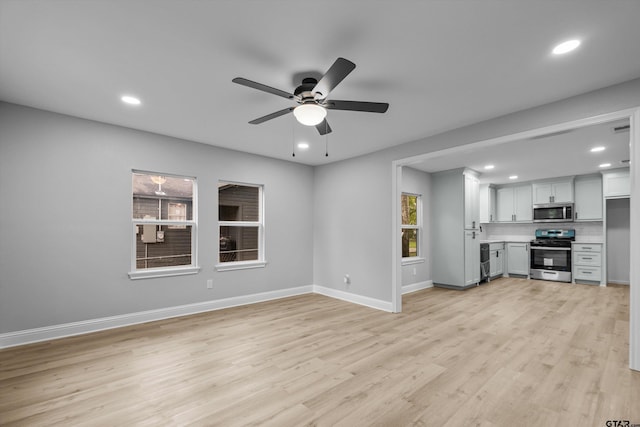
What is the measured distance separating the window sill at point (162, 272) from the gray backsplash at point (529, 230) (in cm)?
800

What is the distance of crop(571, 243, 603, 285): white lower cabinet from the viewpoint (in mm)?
6473

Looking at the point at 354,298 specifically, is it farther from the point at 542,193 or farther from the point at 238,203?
the point at 542,193

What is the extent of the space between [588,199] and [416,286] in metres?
4.69

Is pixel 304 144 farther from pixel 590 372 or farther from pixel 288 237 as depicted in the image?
pixel 590 372

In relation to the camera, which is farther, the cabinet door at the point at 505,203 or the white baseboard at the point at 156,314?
the cabinet door at the point at 505,203

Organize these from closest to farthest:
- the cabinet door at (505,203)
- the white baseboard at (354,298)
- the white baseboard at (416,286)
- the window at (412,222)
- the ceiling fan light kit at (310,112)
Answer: the ceiling fan light kit at (310,112) → the white baseboard at (354,298) → the white baseboard at (416,286) → the window at (412,222) → the cabinet door at (505,203)

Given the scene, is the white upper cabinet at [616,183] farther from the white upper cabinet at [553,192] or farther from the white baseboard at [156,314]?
the white baseboard at [156,314]

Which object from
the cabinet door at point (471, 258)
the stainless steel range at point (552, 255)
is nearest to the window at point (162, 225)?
the cabinet door at point (471, 258)

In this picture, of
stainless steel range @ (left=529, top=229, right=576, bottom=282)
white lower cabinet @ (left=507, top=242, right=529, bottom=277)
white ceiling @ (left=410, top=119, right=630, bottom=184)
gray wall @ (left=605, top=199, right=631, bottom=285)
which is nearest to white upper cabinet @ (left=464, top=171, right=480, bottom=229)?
white ceiling @ (left=410, top=119, right=630, bottom=184)

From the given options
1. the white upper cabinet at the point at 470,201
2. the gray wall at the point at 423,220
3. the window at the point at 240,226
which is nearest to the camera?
the window at the point at 240,226

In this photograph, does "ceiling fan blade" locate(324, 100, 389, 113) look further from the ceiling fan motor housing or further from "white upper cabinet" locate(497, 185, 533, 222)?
"white upper cabinet" locate(497, 185, 533, 222)

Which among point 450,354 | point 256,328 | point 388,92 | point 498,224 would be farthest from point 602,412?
point 498,224

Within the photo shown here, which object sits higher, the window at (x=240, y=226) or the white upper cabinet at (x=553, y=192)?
the white upper cabinet at (x=553, y=192)

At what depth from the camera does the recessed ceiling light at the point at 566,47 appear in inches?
82.0
